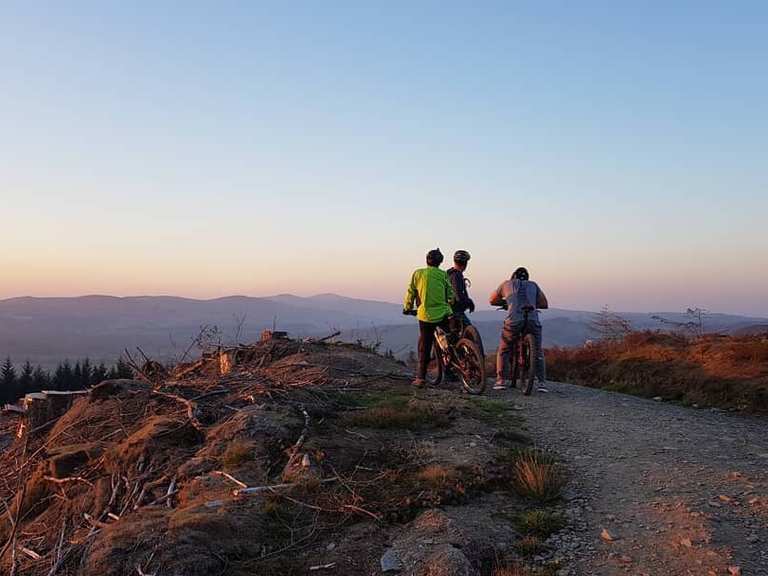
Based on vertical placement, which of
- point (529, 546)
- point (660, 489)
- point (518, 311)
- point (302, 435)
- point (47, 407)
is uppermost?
point (518, 311)

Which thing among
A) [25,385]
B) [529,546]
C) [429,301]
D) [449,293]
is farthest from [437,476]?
[25,385]

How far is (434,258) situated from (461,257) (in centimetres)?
97

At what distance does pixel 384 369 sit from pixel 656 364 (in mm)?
5510

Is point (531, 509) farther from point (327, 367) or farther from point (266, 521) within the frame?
point (327, 367)

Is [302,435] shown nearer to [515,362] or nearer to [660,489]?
[660,489]

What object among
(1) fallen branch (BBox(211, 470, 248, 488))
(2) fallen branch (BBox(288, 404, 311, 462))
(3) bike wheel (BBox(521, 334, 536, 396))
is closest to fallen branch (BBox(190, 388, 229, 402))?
(2) fallen branch (BBox(288, 404, 311, 462))

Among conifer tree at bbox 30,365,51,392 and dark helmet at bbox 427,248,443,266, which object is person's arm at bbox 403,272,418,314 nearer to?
dark helmet at bbox 427,248,443,266

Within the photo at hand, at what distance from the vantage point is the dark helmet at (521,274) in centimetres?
Answer: 1070

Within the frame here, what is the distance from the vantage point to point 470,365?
10133 millimetres

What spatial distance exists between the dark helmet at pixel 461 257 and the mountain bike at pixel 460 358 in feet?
3.77

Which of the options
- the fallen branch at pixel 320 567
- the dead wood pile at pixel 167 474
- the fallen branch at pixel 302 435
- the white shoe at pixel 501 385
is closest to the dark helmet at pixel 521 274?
the white shoe at pixel 501 385

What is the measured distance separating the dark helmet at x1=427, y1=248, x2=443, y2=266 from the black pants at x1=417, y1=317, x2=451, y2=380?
3.06 ft

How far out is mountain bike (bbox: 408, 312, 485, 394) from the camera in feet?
32.5

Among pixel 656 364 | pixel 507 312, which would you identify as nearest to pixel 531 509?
pixel 507 312
